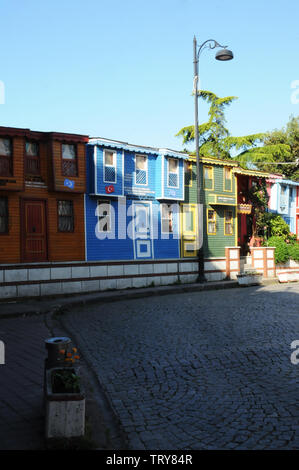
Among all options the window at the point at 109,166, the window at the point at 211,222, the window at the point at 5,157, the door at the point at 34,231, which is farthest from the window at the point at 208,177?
the window at the point at 5,157

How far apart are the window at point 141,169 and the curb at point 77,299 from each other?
600 cm

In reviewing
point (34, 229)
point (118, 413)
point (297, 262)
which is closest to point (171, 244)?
point (34, 229)

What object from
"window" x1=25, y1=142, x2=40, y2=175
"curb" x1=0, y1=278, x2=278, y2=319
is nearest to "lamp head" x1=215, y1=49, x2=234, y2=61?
"window" x1=25, y1=142, x2=40, y2=175

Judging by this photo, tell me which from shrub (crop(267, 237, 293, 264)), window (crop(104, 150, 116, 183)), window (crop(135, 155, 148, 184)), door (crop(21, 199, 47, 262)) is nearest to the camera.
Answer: door (crop(21, 199, 47, 262))

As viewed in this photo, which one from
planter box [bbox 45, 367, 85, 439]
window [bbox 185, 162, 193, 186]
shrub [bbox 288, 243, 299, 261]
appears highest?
window [bbox 185, 162, 193, 186]

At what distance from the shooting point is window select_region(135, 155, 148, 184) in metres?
23.2

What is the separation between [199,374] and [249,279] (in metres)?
17.7

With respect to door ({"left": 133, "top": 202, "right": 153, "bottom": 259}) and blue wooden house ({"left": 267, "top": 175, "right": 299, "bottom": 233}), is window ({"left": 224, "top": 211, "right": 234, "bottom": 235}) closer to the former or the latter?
door ({"left": 133, "top": 202, "right": 153, "bottom": 259})

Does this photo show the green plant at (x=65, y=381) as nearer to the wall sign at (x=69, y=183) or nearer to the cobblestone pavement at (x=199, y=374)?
the cobblestone pavement at (x=199, y=374)

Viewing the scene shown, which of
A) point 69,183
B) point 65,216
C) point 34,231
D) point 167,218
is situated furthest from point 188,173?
point 34,231

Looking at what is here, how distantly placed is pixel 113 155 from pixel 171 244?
5.87m

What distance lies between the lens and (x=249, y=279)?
24.0m

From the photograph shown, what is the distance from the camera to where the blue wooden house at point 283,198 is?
34.2 metres

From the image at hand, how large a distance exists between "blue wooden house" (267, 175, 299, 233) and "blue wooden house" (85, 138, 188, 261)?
1164cm
